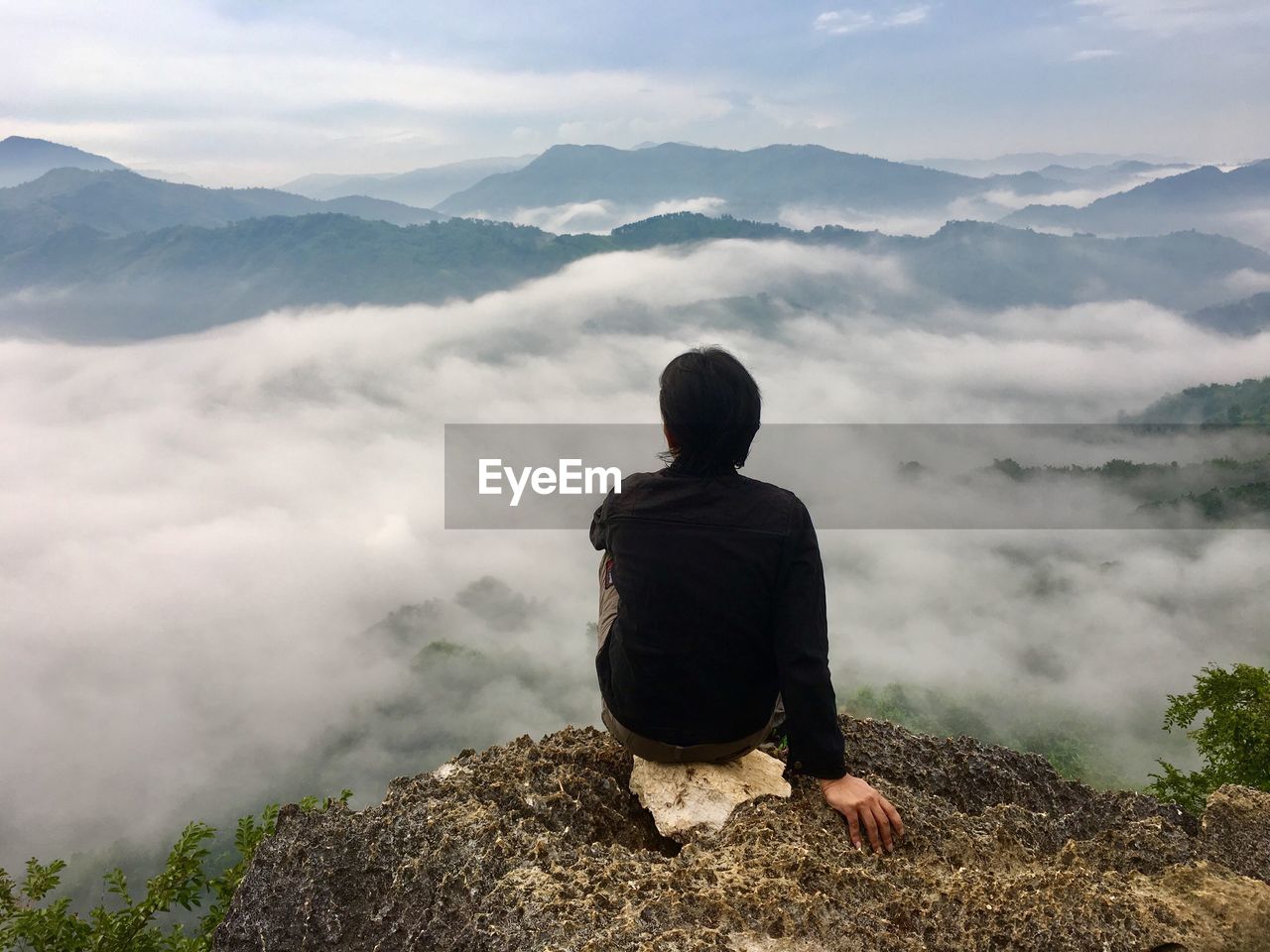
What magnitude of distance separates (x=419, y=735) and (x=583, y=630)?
56.5m

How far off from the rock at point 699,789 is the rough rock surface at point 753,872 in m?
0.09

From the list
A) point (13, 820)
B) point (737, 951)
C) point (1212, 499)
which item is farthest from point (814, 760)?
point (13, 820)

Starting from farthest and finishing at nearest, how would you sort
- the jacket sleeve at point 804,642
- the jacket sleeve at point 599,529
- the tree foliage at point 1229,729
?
the tree foliage at point 1229,729
the jacket sleeve at point 599,529
the jacket sleeve at point 804,642

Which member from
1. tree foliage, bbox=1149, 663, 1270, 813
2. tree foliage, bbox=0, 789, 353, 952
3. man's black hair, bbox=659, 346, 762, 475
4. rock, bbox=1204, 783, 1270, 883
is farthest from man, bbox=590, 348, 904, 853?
tree foliage, bbox=1149, 663, 1270, 813

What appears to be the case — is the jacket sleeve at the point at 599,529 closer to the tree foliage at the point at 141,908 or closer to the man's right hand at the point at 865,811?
the man's right hand at the point at 865,811

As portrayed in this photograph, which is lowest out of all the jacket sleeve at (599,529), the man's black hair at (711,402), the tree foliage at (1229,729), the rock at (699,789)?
the tree foliage at (1229,729)

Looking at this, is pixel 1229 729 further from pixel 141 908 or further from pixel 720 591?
pixel 141 908

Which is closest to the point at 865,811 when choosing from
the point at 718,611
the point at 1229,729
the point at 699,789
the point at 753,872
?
the point at 753,872

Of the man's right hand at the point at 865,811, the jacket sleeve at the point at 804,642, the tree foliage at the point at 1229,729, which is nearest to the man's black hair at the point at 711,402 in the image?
the jacket sleeve at the point at 804,642

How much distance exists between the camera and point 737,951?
2615mm

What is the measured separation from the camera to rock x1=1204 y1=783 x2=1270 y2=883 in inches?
126

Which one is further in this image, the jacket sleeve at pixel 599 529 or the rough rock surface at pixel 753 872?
the jacket sleeve at pixel 599 529

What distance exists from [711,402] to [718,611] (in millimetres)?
839

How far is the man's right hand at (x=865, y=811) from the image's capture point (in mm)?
3252
